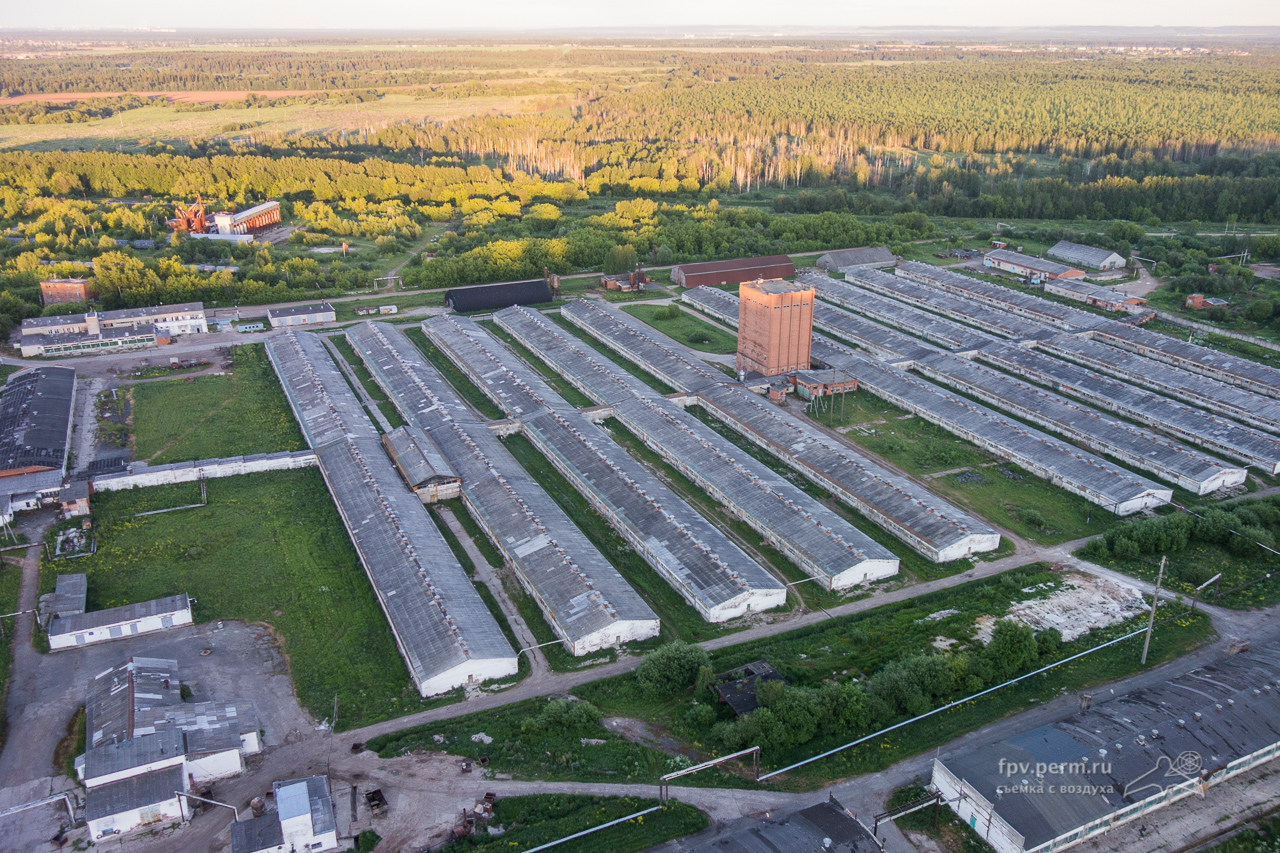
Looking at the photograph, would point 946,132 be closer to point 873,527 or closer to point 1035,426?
point 1035,426

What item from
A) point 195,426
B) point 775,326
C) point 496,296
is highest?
point 775,326

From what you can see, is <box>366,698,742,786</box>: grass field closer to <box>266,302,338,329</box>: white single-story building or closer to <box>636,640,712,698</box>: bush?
<box>636,640,712,698</box>: bush

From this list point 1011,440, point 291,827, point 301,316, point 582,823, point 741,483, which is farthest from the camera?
point 301,316

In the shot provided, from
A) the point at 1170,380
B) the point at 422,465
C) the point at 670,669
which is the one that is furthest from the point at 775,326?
the point at 670,669

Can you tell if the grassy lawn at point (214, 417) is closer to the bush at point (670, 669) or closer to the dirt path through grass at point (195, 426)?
the dirt path through grass at point (195, 426)

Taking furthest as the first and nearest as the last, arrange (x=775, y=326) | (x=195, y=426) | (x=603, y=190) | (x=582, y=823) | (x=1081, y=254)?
(x=603, y=190) → (x=1081, y=254) → (x=775, y=326) → (x=195, y=426) → (x=582, y=823)

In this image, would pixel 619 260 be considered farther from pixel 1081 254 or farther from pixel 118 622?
pixel 118 622

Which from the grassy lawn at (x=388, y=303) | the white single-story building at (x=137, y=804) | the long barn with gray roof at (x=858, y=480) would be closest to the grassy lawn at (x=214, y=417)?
the grassy lawn at (x=388, y=303)

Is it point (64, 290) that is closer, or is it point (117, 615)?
point (117, 615)
